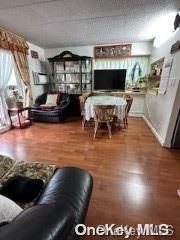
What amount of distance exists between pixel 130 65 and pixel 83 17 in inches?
103

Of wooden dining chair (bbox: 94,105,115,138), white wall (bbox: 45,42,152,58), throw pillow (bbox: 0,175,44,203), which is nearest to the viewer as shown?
throw pillow (bbox: 0,175,44,203)

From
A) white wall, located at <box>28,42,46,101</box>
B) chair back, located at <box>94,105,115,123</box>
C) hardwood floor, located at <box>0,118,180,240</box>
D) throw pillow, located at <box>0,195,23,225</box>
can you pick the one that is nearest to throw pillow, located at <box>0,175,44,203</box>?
throw pillow, located at <box>0,195,23,225</box>

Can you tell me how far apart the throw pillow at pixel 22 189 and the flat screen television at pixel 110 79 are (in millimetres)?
4240

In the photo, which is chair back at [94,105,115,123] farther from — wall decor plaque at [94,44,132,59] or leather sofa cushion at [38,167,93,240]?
wall decor plaque at [94,44,132,59]

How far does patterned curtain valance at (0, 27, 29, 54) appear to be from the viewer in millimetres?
3146

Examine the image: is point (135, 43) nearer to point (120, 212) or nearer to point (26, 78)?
point (26, 78)

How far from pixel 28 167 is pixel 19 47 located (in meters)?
3.60

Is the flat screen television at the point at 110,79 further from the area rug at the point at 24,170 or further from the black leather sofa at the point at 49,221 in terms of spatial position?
the black leather sofa at the point at 49,221

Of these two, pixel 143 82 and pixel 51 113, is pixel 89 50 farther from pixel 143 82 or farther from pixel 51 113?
pixel 51 113

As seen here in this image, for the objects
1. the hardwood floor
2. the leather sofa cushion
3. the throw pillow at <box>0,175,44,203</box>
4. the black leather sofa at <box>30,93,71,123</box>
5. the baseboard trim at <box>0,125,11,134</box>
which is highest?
the leather sofa cushion

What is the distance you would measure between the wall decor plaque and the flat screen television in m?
0.50

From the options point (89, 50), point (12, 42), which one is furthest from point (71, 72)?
point (12, 42)

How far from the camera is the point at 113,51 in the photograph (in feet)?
15.1

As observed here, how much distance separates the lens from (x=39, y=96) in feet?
15.5
